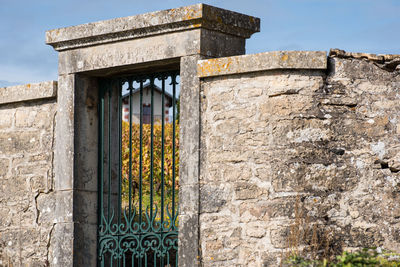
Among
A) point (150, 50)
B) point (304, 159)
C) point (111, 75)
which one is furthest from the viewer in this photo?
point (111, 75)

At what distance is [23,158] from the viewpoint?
23.2 feet

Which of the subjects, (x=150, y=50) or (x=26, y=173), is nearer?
(x=150, y=50)

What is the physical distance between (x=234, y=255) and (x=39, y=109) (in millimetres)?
2666

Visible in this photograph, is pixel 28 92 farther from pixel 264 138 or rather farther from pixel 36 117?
pixel 264 138

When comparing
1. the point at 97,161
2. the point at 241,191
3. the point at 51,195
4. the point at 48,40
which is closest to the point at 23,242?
the point at 51,195

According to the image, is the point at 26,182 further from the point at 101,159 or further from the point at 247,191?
the point at 247,191

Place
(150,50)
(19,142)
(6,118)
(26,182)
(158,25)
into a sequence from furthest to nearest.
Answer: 1. (6,118)
2. (19,142)
3. (26,182)
4. (150,50)
5. (158,25)

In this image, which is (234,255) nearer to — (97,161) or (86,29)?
(97,161)

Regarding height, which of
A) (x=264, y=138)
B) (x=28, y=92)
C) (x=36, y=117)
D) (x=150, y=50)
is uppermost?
(x=150, y=50)

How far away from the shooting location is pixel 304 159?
552 centimetres

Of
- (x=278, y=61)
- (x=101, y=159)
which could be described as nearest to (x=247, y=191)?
(x=278, y=61)

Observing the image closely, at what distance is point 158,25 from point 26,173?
2153mm

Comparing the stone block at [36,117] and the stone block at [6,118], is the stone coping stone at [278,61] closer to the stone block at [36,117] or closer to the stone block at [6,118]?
the stone block at [36,117]

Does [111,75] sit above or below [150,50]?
below
